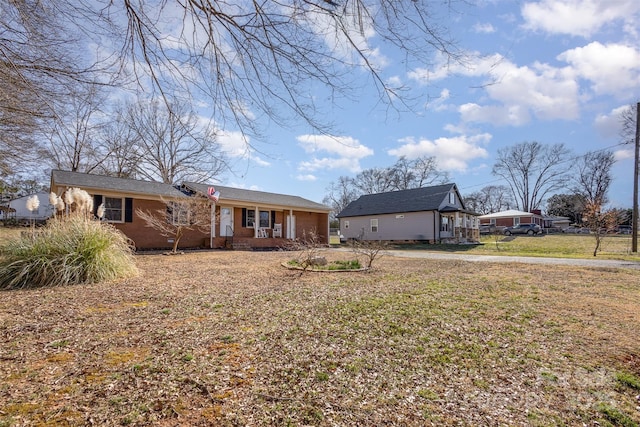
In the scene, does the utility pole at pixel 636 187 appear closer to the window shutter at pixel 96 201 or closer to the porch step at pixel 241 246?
the porch step at pixel 241 246

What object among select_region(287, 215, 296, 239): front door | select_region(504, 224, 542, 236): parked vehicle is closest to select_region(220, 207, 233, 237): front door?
select_region(287, 215, 296, 239): front door

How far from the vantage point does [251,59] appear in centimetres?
301

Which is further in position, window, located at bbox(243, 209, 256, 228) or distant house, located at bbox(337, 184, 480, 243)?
distant house, located at bbox(337, 184, 480, 243)

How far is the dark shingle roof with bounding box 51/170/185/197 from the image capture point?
12.5 m

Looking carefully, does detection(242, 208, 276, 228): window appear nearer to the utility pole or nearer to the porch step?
the porch step

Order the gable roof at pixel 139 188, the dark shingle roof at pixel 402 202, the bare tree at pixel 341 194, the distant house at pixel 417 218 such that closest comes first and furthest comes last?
the gable roof at pixel 139 188 → the distant house at pixel 417 218 → the dark shingle roof at pixel 402 202 → the bare tree at pixel 341 194

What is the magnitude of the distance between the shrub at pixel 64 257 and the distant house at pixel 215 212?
712 centimetres

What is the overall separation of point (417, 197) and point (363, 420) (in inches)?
989

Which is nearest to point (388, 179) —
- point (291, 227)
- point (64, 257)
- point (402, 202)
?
point (402, 202)

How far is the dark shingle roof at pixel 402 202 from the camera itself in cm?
2430

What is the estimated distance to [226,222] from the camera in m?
16.8

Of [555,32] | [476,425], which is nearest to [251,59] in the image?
[555,32]

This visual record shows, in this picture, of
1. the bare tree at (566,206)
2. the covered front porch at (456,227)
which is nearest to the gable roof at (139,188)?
the covered front porch at (456,227)

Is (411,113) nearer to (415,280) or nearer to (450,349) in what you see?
(450,349)
